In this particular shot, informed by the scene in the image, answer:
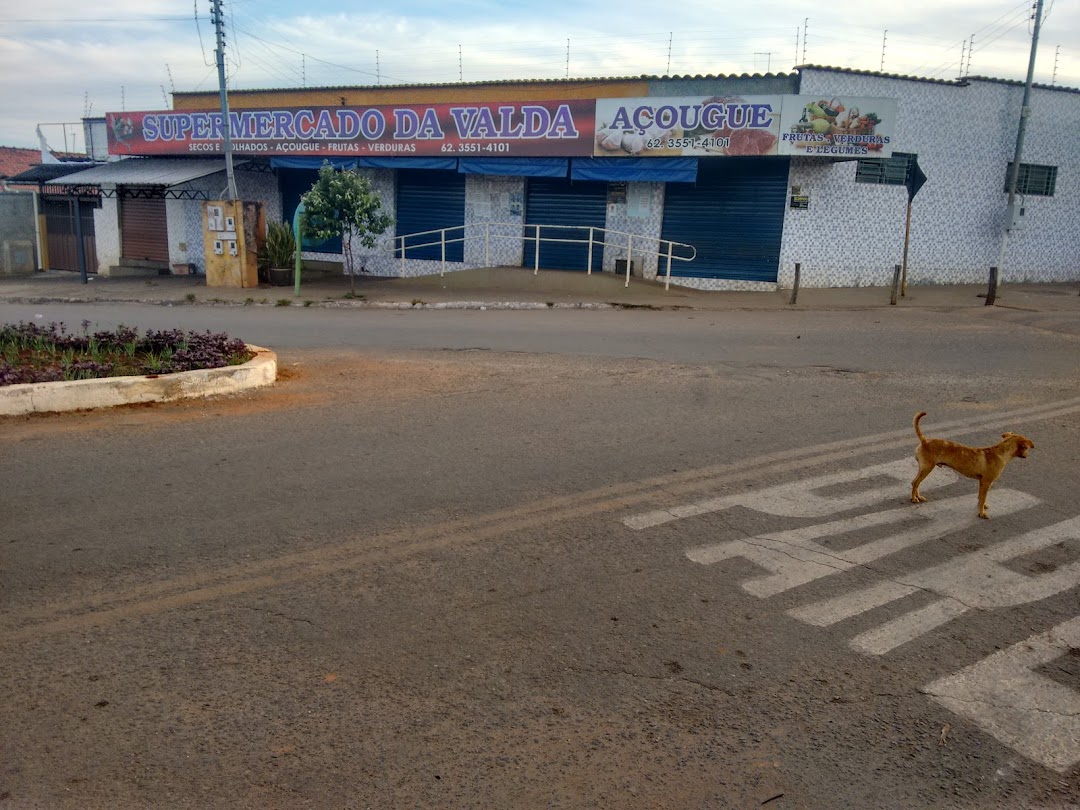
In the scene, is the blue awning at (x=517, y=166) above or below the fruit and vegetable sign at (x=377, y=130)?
below

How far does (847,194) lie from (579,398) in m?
14.4

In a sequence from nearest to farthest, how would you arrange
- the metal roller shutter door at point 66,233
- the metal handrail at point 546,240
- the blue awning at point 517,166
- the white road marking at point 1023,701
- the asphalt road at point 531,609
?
the asphalt road at point 531,609
the white road marking at point 1023,701
the metal handrail at point 546,240
the blue awning at point 517,166
the metal roller shutter door at point 66,233

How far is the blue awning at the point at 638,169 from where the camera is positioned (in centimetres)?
2075

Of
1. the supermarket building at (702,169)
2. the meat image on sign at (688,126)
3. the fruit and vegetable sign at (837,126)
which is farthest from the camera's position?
the supermarket building at (702,169)

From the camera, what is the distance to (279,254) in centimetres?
2402

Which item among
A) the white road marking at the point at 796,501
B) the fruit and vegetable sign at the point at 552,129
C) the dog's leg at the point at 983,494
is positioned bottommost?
the white road marking at the point at 796,501

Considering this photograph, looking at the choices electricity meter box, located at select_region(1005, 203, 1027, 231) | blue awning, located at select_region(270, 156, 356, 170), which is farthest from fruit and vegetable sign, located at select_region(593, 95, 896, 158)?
blue awning, located at select_region(270, 156, 356, 170)

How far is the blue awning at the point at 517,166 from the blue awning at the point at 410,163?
1.03 feet

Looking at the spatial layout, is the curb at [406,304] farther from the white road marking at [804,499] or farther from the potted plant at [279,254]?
the white road marking at [804,499]

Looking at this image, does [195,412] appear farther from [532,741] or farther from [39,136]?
[39,136]

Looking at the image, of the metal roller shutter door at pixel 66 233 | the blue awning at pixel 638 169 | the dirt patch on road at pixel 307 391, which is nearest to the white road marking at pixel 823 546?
the dirt patch on road at pixel 307 391

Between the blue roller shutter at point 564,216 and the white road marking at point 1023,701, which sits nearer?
the white road marking at point 1023,701

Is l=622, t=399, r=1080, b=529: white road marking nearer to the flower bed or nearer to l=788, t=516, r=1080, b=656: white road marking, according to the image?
l=788, t=516, r=1080, b=656: white road marking

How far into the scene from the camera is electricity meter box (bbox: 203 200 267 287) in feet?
76.0
